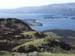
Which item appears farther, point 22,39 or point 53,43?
point 22,39

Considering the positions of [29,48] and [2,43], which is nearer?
[29,48]

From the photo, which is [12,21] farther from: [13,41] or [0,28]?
[13,41]

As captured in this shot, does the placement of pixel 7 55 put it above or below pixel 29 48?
above

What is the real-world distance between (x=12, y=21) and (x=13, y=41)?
105 feet

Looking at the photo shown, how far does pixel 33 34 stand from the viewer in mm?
68000

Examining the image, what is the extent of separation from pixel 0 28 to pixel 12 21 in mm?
11941

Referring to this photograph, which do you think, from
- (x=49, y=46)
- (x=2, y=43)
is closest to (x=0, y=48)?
(x=2, y=43)

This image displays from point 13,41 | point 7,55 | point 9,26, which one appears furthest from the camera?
point 9,26

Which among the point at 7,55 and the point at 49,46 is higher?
the point at 7,55

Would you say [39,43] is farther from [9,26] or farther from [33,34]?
[9,26]

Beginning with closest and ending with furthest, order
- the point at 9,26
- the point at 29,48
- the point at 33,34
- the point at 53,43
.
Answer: the point at 29,48 → the point at 53,43 → the point at 33,34 → the point at 9,26

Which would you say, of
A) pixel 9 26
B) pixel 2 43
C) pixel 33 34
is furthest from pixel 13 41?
pixel 9 26

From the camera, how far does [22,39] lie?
6431 centimetres

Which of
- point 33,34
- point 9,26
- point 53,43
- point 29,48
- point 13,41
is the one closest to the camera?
point 29,48
